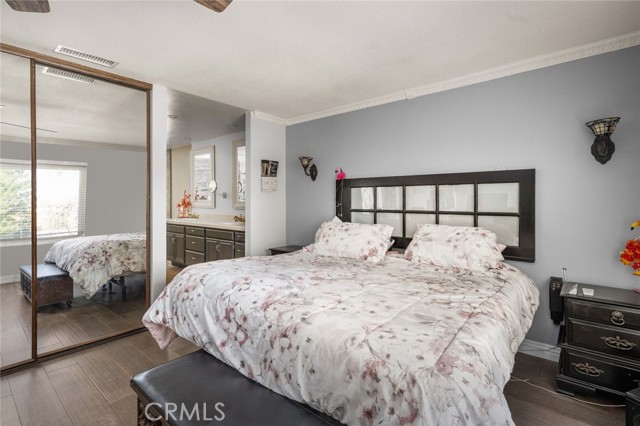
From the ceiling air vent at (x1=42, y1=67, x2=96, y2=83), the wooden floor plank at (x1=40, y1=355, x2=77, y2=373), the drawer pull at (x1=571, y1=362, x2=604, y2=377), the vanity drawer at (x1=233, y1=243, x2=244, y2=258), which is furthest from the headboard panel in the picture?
the wooden floor plank at (x1=40, y1=355, x2=77, y2=373)

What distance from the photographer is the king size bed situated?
1.11 meters

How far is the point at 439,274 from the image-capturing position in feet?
7.88

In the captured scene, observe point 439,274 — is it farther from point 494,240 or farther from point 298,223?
point 298,223

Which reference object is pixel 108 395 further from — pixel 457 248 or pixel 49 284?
pixel 457 248

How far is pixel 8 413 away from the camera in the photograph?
1.88 meters

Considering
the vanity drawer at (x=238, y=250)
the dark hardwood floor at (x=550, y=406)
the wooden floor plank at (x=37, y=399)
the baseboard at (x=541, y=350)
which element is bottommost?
the dark hardwood floor at (x=550, y=406)

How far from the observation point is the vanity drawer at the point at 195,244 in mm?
5012

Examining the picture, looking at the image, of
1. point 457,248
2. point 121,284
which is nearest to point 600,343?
point 457,248

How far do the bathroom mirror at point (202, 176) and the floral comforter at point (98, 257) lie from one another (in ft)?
8.41

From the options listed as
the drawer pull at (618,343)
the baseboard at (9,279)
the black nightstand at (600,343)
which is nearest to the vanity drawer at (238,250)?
the baseboard at (9,279)

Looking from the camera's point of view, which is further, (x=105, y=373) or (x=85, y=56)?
(x=85, y=56)

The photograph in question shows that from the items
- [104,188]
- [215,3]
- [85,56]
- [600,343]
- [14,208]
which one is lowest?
[600,343]

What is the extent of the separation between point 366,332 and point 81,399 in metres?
1.98

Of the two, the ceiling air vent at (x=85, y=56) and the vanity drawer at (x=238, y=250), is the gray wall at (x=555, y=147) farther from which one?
the ceiling air vent at (x=85, y=56)
